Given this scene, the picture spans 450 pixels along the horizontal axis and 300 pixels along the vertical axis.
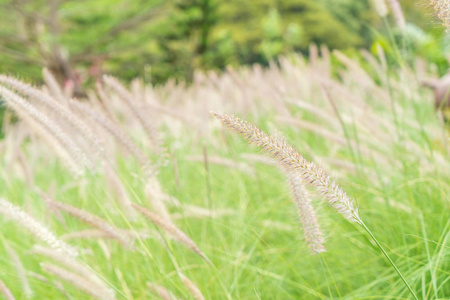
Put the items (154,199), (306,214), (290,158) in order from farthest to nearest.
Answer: (154,199) < (306,214) < (290,158)

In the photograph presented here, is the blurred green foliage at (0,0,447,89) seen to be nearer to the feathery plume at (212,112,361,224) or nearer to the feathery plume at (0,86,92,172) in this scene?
the feathery plume at (0,86,92,172)

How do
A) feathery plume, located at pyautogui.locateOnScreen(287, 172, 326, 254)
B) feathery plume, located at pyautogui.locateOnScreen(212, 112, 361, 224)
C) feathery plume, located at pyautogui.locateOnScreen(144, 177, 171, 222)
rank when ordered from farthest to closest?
1. feathery plume, located at pyautogui.locateOnScreen(144, 177, 171, 222)
2. feathery plume, located at pyautogui.locateOnScreen(287, 172, 326, 254)
3. feathery plume, located at pyautogui.locateOnScreen(212, 112, 361, 224)

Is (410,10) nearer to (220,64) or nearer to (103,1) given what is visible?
(220,64)

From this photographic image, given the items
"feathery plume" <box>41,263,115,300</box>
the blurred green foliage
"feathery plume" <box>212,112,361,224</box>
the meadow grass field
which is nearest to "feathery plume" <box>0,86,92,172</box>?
the meadow grass field

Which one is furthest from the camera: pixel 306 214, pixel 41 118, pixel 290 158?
pixel 41 118

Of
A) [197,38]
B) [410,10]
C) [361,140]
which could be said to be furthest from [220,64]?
[410,10]

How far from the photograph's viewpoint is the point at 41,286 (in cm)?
168

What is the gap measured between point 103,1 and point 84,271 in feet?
31.0

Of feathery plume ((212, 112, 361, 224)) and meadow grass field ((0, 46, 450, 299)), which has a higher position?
feathery plume ((212, 112, 361, 224))

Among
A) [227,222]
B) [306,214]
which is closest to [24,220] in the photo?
[306,214]

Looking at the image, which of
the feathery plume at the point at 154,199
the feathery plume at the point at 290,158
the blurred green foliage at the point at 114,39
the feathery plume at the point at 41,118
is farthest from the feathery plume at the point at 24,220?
the blurred green foliage at the point at 114,39

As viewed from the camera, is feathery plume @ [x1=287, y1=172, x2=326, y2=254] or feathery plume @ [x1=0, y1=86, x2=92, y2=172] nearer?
feathery plume @ [x1=287, y1=172, x2=326, y2=254]

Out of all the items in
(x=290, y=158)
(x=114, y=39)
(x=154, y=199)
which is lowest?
(x=114, y=39)

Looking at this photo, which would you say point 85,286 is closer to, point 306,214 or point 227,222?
point 306,214
